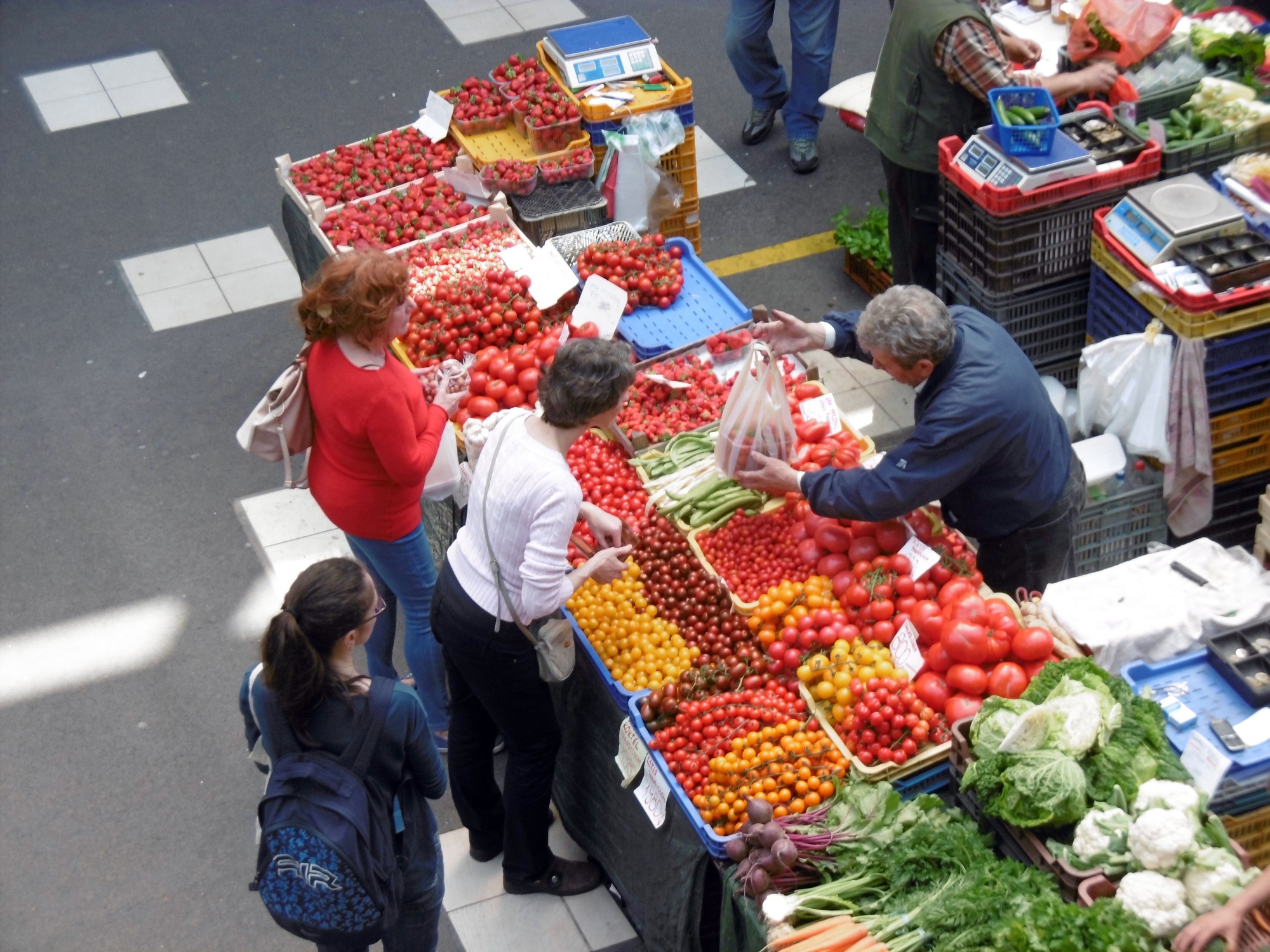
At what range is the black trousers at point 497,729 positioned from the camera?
3.59 m

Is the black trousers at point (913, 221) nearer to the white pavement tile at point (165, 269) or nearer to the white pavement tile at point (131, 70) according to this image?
the white pavement tile at point (165, 269)

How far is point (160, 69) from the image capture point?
9.35 m

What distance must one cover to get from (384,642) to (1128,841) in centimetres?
284

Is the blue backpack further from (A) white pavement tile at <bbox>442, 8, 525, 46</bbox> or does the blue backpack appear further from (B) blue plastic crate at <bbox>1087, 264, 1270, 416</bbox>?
(A) white pavement tile at <bbox>442, 8, 525, 46</bbox>

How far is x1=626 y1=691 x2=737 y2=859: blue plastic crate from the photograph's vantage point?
10.6ft

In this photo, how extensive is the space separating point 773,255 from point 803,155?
0.93 metres

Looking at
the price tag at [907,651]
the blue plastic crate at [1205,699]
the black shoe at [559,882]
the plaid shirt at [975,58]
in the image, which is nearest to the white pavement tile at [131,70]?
the plaid shirt at [975,58]

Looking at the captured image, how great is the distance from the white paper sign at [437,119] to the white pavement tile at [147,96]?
3.65m

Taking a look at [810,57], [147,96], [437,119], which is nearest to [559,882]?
[437,119]

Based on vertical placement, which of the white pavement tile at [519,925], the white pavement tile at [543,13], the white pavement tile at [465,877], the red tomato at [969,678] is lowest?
the white pavement tile at [465,877]

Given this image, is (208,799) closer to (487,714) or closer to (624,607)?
(487,714)

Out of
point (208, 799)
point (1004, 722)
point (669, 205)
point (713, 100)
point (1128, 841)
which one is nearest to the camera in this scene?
point (1128, 841)

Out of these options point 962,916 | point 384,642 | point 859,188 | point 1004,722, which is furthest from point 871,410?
point 962,916

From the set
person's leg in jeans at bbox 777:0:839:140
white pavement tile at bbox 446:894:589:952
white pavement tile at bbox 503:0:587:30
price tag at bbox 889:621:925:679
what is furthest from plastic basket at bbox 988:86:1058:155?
white pavement tile at bbox 503:0:587:30
